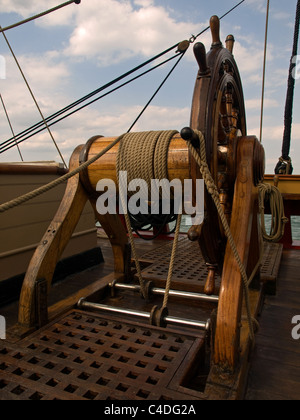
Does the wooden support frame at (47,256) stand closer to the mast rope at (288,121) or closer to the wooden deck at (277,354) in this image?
the wooden deck at (277,354)

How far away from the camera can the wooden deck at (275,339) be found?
1.25 meters

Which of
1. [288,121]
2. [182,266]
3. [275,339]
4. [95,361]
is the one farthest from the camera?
[288,121]

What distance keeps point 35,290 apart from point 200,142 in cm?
104

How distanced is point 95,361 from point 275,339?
89 cm

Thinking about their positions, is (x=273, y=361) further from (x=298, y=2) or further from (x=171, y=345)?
(x=298, y=2)

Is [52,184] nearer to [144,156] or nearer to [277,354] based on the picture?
[144,156]

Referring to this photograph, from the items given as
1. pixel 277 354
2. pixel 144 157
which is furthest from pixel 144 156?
pixel 277 354

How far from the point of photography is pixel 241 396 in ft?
3.89

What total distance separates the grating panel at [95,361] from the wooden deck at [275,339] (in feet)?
0.90

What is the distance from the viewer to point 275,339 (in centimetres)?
162

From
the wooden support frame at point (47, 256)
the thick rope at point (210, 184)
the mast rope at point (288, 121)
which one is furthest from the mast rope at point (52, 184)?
the mast rope at point (288, 121)
